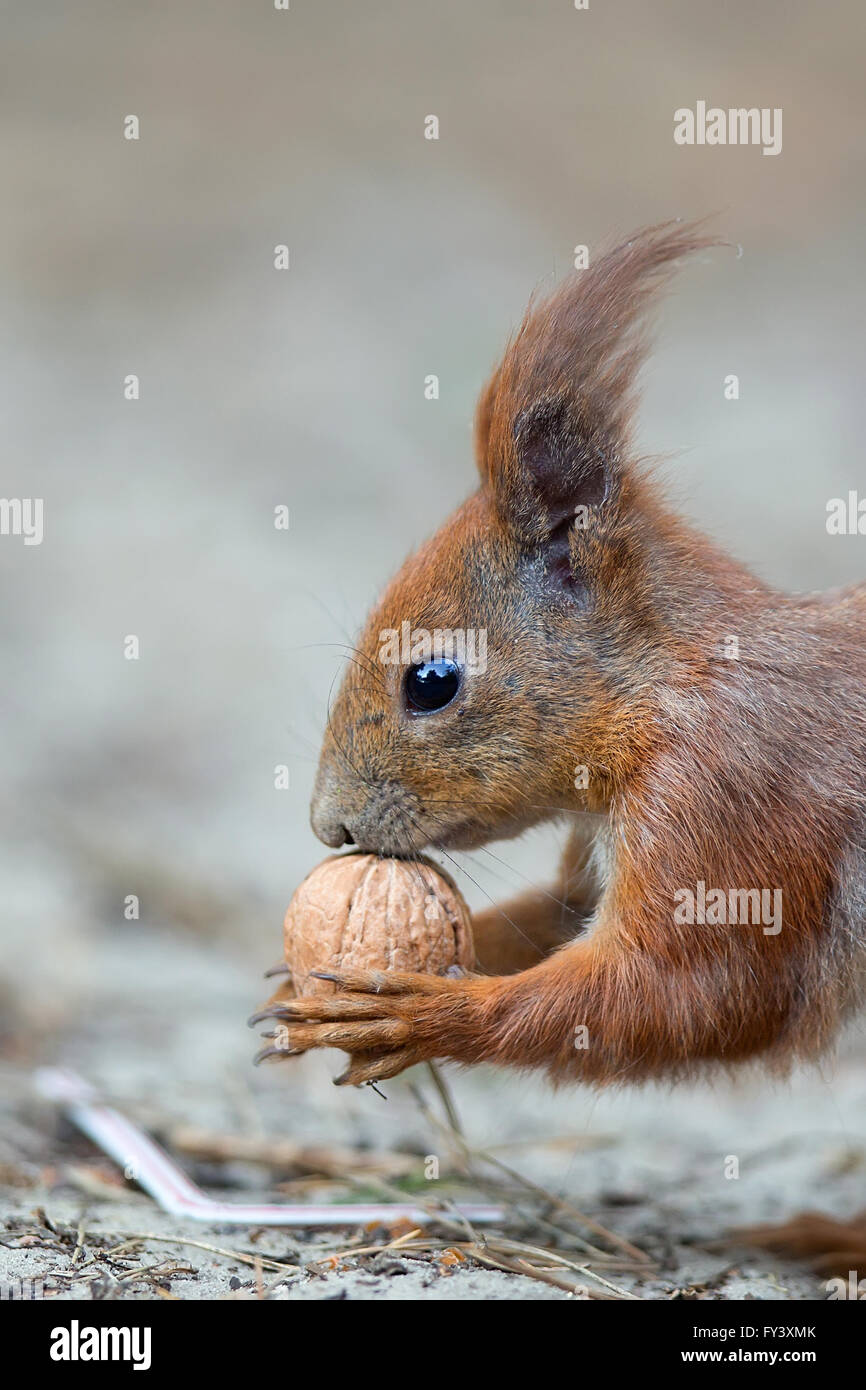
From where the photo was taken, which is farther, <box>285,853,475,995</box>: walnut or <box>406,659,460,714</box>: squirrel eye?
<box>406,659,460,714</box>: squirrel eye

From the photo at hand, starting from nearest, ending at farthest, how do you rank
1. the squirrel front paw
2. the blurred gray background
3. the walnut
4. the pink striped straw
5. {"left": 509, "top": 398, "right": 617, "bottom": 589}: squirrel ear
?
the squirrel front paw < the walnut < {"left": 509, "top": 398, "right": 617, "bottom": 589}: squirrel ear < the pink striped straw < the blurred gray background

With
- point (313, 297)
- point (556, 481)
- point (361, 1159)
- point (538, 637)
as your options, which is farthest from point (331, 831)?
point (313, 297)

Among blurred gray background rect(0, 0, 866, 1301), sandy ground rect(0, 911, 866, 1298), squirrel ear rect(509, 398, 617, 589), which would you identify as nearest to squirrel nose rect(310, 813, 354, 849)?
sandy ground rect(0, 911, 866, 1298)

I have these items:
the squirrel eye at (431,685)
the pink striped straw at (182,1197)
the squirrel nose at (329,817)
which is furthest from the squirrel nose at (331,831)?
the pink striped straw at (182,1197)

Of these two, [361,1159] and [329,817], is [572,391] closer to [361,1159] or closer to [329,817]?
[329,817]

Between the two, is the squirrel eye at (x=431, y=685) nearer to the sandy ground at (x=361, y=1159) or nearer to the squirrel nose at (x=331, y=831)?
the squirrel nose at (x=331, y=831)

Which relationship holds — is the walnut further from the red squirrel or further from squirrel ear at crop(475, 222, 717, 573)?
squirrel ear at crop(475, 222, 717, 573)

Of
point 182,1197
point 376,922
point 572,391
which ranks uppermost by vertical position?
point 572,391
